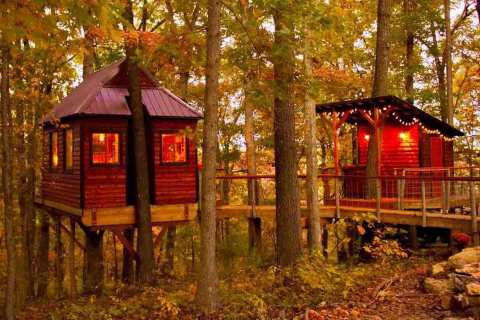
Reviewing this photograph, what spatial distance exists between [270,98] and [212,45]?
2.02 metres

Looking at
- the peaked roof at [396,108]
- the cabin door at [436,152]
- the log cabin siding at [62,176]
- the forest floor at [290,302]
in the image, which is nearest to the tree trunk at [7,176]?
the forest floor at [290,302]

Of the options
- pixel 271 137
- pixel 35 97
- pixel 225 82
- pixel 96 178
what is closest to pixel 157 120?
pixel 96 178

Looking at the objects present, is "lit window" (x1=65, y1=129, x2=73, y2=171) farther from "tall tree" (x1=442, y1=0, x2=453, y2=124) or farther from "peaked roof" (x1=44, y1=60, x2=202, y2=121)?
"tall tree" (x1=442, y1=0, x2=453, y2=124)

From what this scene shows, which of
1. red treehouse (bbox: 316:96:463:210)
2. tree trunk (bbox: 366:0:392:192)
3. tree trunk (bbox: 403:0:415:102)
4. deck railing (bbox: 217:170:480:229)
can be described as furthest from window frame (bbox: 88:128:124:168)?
tree trunk (bbox: 403:0:415:102)

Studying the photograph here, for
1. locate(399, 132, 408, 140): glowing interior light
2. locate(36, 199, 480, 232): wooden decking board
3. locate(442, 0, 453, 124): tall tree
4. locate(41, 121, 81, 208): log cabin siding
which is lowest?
locate(36, 199, 480, 232): wooden decking board

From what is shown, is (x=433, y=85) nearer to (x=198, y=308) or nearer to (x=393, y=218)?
(x=393, y=218)

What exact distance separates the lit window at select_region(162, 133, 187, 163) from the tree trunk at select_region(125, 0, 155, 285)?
41.9 inches

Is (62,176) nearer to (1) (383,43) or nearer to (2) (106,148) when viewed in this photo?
(2) (106,148)

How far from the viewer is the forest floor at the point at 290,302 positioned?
7965 mm

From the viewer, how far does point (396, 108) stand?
16672mm

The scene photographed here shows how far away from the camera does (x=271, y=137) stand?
25.9 metres

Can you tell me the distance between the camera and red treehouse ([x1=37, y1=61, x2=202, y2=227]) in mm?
12625

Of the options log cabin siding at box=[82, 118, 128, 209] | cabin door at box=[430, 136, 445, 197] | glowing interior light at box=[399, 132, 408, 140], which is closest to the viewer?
log cabin siding at box=[82, 118, 128, 209]

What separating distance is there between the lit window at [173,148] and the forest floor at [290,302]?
13.1 ft
